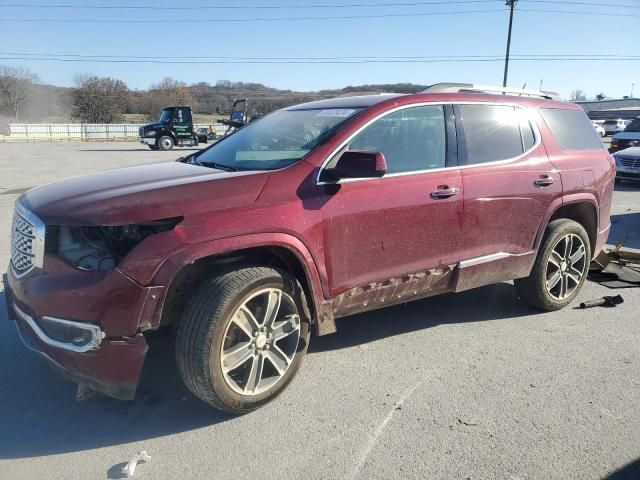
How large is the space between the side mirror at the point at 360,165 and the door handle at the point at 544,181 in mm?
1829

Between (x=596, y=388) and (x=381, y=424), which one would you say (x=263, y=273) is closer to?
(x=381, y=424)

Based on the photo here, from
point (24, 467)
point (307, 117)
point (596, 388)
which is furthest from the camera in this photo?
point (307, 117)

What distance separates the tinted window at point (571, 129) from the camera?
4785 mm

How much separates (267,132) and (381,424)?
2.41 metres

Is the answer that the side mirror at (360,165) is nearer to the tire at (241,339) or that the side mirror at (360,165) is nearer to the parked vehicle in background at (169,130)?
the tire at (241,339)

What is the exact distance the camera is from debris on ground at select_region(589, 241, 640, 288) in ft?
18.6

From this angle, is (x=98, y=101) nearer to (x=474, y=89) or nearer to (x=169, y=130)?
(x=169, y=130)

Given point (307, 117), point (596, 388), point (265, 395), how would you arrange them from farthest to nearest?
point (307, 117) < point (596, 388) < point (265, 395)

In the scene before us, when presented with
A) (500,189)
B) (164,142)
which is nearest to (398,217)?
(500,189)

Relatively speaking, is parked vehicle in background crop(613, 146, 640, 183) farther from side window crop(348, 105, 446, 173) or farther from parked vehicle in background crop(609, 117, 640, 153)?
side window crop(348, 105, 446, 173)

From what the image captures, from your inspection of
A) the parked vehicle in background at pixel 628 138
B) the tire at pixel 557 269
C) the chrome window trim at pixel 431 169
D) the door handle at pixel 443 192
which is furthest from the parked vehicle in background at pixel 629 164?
the door handle at pixel 443 192

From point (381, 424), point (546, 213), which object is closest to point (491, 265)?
point (546, 213)

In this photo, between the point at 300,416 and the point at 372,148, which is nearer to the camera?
the point at 300,416

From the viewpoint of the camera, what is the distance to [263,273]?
10.0 ft
